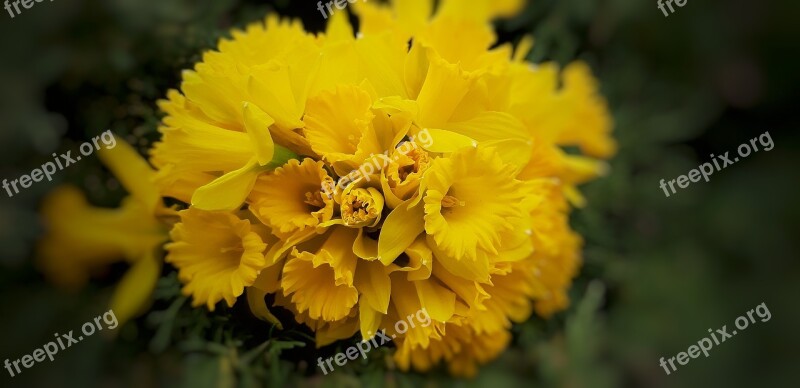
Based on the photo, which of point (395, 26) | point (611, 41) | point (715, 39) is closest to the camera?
point (395, 26)

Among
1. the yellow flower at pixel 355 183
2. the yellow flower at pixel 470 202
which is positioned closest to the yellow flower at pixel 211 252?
the yellow flower at pixel 355 183

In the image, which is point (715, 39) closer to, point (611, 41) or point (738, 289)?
point (611, 41)

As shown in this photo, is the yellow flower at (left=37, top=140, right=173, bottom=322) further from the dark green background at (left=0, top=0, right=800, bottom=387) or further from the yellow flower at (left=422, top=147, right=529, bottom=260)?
the yellow flower at (left=422, top=147, right=529, bottom=260)

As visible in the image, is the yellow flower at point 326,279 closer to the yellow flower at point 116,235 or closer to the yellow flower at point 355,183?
the yellow flower at point 355,183

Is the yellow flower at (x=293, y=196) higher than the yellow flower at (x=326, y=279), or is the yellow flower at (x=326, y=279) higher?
the yellow flower at (x=293, y=196)

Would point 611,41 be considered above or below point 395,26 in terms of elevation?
below

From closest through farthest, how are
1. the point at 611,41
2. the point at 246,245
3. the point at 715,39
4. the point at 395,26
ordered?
1. the point at 246,245
2. the point at 395,26
3. the point at 611,41
4. the point at 715,39

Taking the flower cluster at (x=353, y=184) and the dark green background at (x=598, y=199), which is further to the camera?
the dark green background at (x=598, y=199)

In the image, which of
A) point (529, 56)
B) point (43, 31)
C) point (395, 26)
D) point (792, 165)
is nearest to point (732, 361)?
point (792, 165)
